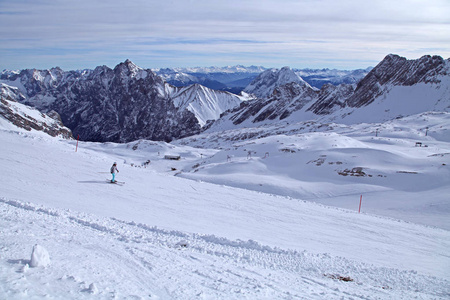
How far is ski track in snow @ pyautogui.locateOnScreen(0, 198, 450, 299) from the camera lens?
21.0ft

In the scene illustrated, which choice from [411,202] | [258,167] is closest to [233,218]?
[411,202]

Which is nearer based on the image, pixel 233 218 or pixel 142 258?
pixel 142 258

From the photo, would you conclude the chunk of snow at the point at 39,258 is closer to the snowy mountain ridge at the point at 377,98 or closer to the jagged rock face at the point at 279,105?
the snowy mountain ridge at the point at 377,98

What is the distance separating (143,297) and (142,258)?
1954mm

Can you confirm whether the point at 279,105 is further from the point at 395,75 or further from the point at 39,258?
the point at 39,258

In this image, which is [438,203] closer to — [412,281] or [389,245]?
[389,245]

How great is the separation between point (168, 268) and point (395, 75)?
148 meters

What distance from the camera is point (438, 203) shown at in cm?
2169

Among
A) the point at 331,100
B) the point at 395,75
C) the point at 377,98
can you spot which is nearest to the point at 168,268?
the point at 377,98

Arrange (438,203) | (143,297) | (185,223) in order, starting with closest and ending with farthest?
(143,297) < (185,223) < (438,203)

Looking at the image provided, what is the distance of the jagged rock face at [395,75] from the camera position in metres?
118

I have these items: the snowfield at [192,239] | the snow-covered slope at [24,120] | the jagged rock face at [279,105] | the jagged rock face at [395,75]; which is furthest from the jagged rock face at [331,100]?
the snow-covered slope at [24,120]

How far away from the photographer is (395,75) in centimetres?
12975

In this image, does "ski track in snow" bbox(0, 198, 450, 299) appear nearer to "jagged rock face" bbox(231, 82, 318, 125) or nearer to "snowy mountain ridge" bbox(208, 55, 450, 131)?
"snowy mountain ridge" bbox(208, 55, 450, 131)
